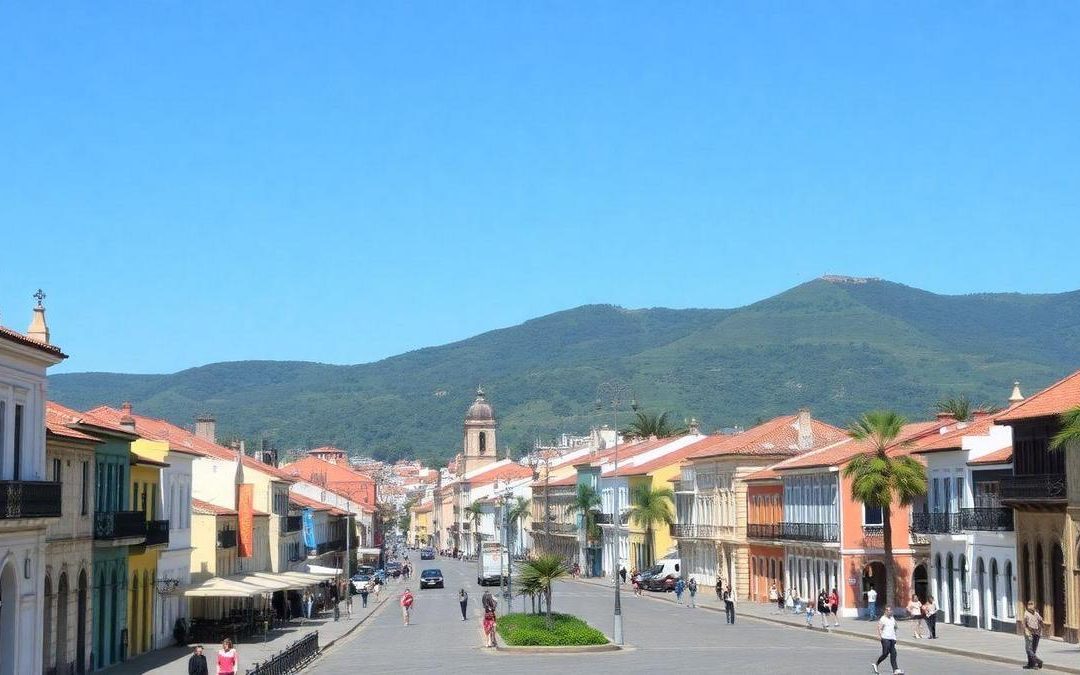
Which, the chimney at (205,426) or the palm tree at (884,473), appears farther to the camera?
the chimney at (205,426)

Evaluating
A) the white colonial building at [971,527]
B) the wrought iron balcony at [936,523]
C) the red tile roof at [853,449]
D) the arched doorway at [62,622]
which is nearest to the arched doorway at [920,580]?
the wrought iron balcony at [936,523]

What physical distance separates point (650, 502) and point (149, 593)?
202ft

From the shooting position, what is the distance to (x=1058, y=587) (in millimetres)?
53406

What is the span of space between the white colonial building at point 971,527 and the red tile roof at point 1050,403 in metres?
3.10

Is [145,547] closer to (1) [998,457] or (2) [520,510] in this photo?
(1) [998,457]

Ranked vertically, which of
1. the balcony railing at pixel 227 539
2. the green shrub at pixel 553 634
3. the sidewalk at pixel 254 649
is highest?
the balcony railing at pixel 227 539

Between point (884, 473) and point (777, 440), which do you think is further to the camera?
point (777, 440)

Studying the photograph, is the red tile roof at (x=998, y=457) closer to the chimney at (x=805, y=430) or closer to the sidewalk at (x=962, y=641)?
the sidewalk at (x=962, y=641)

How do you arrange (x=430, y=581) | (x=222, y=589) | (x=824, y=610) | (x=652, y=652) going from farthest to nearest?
1. (x=430, y=581)
2. (x=824, y=610)
3. (x=222, y=589)
4. (x=652, y=652)

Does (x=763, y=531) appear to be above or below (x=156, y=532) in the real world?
below

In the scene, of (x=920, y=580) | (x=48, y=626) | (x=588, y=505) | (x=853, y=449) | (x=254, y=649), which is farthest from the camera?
(x=588, y=505)

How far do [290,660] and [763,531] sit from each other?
4590 centimetres

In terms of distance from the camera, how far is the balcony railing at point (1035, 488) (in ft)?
171

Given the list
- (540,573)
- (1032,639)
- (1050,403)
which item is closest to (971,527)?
(1050,403)
